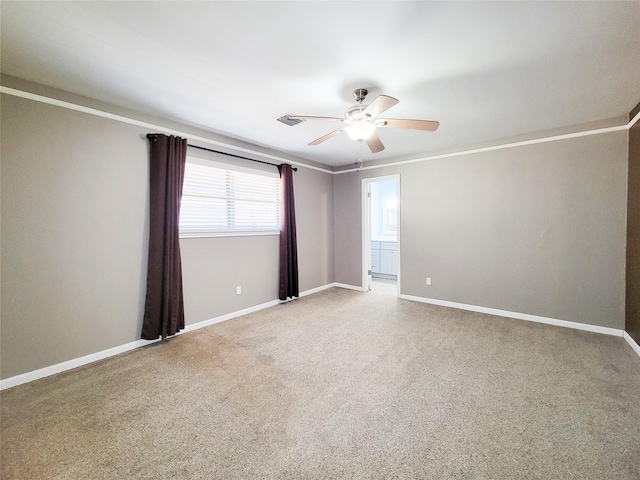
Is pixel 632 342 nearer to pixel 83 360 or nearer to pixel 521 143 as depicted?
pixel 521 143

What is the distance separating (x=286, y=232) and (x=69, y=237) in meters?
2.52

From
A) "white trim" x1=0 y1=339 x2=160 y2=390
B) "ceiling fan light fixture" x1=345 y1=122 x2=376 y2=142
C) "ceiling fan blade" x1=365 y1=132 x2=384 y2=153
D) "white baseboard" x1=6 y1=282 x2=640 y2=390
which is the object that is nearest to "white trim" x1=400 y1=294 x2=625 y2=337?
"white baseboard" x1=6 y1=282 x2=640 y2=390

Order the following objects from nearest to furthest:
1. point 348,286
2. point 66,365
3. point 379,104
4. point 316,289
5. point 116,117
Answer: point 379,104, point 66,365, point 116,117, point 316,289, point 348,286

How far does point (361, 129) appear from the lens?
2293 mm

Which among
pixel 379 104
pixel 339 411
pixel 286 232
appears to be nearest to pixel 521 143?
pixel 379 104

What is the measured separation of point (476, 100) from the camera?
2.48 meters

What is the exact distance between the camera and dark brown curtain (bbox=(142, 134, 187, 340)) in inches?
110

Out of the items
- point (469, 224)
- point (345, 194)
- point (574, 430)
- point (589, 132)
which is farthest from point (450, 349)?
point (345, 194)

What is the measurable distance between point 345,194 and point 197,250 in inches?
117

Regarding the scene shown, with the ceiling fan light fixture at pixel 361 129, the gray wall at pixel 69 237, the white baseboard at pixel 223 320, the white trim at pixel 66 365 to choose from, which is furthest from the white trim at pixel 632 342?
the white trim at pixel 66 365

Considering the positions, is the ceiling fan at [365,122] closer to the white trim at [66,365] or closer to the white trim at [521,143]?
the white trim at [521,143]

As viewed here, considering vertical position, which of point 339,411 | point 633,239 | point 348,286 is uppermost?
point 633,239

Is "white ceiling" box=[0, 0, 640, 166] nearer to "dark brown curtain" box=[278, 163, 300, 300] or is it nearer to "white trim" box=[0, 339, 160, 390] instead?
"dark brown curtain" box=[278, 163, 300, 300]

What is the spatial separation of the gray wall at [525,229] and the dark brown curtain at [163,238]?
3.33 meters
